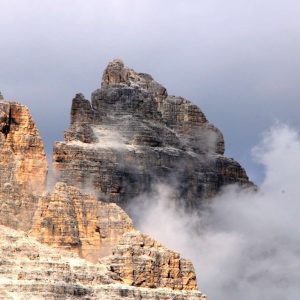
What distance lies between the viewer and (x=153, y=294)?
7854 inches

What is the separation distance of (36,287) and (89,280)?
248 inches

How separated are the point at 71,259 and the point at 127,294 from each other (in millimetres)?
4963

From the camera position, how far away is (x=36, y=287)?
628 ft

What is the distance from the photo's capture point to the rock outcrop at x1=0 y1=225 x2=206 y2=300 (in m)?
191

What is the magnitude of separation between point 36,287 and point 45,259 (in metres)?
4.76

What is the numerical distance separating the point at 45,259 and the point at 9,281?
4424 mm

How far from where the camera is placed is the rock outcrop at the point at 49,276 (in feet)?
628

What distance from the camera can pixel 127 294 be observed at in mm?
196875

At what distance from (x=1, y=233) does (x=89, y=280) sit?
652 centimetres

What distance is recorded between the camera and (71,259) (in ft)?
655

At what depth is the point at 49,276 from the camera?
19300 cm

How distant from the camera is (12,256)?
19562cm

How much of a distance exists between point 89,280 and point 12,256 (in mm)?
Answer: 5049

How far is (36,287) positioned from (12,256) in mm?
4852
